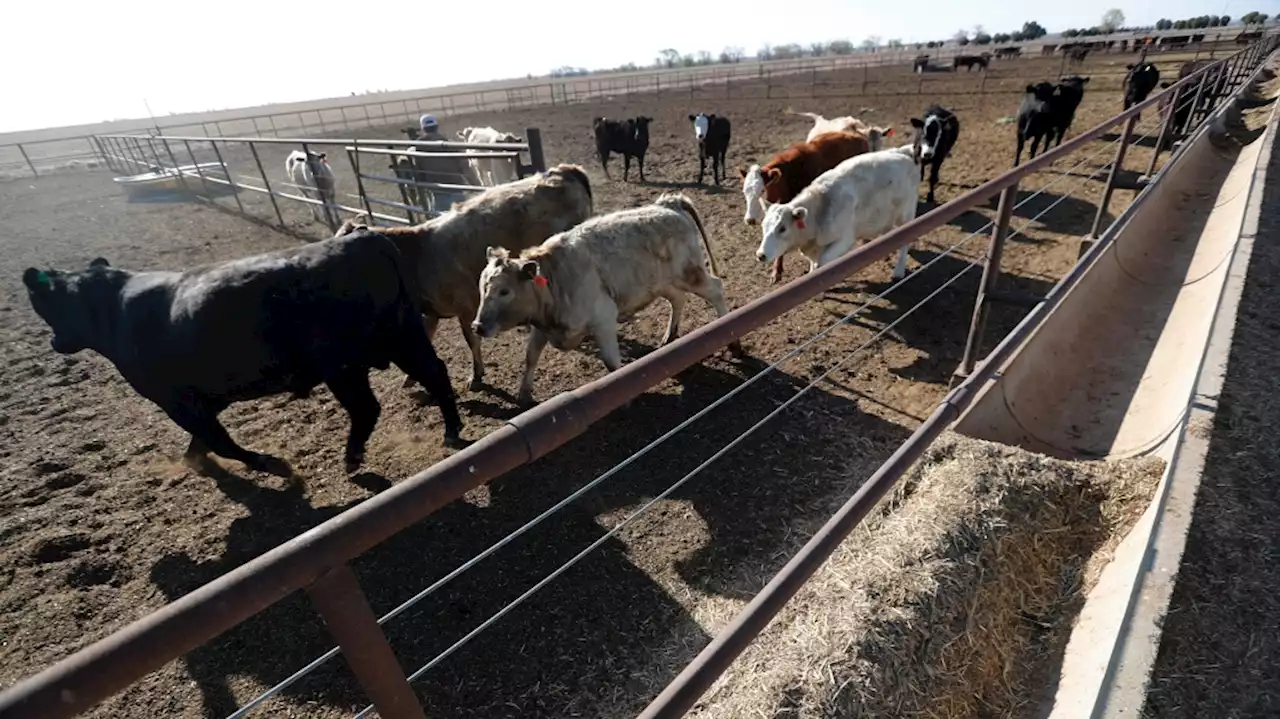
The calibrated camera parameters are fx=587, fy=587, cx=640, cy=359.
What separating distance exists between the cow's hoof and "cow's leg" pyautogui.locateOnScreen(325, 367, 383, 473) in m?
0.41

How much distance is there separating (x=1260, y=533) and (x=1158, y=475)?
402 millimetres

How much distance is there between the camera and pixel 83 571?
3.63m

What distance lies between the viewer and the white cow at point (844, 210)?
6.21m

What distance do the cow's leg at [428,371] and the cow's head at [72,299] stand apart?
1.94 metres

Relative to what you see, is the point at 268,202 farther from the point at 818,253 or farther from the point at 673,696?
the point at 673,696

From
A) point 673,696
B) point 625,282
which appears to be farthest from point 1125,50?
point 673,696

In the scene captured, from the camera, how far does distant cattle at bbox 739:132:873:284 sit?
7980 mm

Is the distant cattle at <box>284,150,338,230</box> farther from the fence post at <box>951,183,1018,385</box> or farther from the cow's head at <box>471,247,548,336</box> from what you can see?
the fence post at <box>951,183,1018,385</box>

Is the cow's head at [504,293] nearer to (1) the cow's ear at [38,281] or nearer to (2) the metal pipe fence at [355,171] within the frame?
(2) the metal pipe fence at [355,171]

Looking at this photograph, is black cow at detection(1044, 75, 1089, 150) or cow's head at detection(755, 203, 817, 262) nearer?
cow's head at detection(755, 203, 817, 262)

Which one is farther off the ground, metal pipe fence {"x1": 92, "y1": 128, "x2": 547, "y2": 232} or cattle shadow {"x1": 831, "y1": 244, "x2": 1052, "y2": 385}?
metal pipe fence {"x1": 92, "y1": 128, "x2": 547, "y2": 232}

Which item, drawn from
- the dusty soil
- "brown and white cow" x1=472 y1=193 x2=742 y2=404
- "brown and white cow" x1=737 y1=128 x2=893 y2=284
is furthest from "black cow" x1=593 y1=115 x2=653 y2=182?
the dusty soil

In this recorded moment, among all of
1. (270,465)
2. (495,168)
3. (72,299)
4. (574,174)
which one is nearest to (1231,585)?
(270,465)

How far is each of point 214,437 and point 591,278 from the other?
9.62ft
